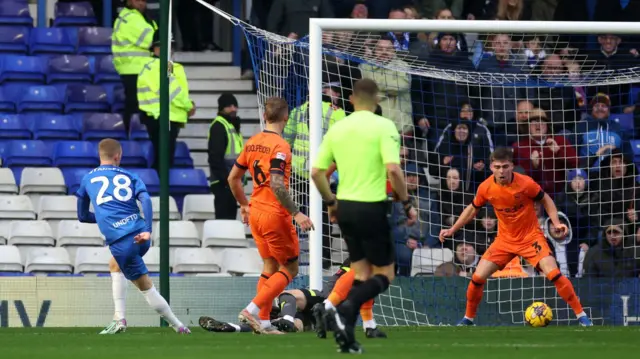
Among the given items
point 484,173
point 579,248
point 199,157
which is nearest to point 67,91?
point 199,157

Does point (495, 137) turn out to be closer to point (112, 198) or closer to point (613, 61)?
point (613, 61)

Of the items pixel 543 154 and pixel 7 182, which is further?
pixel 7 182

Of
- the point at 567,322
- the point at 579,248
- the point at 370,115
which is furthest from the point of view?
the point at 579,248

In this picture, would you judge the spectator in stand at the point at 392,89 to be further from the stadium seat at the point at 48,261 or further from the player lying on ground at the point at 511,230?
the stadium seat at the point at 48,261

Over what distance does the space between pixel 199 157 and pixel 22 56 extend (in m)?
2.93

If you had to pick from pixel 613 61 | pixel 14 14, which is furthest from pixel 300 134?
pixel 14 14

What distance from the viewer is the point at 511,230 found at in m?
14.6

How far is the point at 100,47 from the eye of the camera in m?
20.8

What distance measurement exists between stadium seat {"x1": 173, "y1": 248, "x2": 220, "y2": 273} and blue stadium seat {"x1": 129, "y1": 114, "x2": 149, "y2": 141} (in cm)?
289

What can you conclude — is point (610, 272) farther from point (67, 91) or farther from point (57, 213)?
point (67, 91)

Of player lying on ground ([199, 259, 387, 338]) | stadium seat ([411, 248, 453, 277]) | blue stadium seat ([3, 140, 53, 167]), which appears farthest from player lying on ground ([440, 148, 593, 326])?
blue stadium seat ([3, 140, 53, 167])

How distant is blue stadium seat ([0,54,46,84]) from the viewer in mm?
20078

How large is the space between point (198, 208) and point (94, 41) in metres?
3.97

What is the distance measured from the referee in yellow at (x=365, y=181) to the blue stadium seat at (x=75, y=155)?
9073mm
